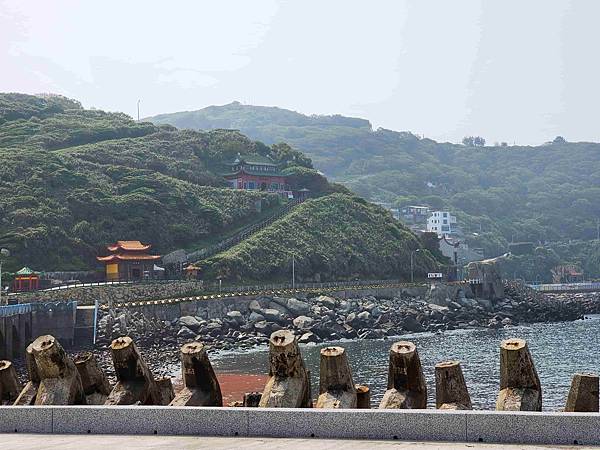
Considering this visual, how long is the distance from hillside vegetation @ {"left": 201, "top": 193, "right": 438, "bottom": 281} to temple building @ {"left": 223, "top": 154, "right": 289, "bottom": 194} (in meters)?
8.84

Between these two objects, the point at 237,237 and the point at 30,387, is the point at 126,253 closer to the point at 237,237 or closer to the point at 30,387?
the point at 237,237

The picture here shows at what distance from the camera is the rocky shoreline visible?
76438 mm

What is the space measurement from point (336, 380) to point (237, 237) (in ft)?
367

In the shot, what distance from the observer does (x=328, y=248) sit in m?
131

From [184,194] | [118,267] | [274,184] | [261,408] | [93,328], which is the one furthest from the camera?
[274,184]

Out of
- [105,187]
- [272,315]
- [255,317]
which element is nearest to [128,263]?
[255,317]

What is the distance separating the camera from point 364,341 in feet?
271

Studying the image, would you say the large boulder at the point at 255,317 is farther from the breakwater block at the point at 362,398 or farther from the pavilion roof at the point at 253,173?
the breakwater block at the point at 362,398

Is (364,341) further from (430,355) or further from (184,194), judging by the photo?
(184,194)

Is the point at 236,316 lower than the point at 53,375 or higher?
lower

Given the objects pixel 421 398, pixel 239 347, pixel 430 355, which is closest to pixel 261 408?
pixel 421 398

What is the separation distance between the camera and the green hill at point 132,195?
108750 millimetres

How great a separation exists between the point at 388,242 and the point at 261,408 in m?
128

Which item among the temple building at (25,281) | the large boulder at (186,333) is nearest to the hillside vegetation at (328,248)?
the temple building at (25,281)
